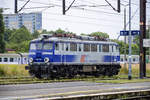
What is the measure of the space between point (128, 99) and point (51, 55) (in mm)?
15666

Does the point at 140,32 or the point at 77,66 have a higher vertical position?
the point at 140,32

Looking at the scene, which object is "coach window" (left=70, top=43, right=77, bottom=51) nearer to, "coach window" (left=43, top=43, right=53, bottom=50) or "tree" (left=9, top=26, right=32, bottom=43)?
"coach window" (left=43, top=43, right=53, bottom=50)

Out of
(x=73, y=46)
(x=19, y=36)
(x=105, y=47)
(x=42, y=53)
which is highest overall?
(x=19, y=36)

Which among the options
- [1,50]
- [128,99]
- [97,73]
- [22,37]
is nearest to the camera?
[128,99]

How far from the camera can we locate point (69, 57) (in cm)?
3303

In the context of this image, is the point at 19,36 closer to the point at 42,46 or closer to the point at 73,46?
the point at 73,46

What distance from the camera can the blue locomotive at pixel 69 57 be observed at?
103ft

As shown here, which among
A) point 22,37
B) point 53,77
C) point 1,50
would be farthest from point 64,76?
point 22,37

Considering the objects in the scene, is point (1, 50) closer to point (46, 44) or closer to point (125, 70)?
point (125, 70)

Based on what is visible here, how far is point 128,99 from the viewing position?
16531 mm

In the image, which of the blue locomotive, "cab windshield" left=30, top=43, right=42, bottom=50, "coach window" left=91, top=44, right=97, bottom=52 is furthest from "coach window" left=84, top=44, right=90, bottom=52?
"cab windshield" left=30, top=43, right=42, bottom=50

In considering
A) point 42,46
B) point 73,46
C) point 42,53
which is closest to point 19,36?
point 73,46

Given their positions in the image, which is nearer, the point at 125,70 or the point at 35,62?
the point at 35,62

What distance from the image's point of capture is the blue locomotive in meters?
31.5
